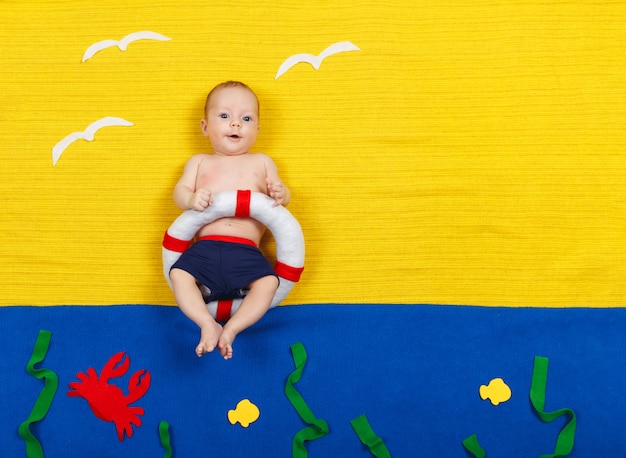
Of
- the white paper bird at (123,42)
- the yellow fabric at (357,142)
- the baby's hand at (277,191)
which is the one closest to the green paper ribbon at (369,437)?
the yellow fabric at (357,142)

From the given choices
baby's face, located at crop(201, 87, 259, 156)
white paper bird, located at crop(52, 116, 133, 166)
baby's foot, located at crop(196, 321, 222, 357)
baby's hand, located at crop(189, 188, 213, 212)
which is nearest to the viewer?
baby's foot, located at crop(196, 321, 222, 357)

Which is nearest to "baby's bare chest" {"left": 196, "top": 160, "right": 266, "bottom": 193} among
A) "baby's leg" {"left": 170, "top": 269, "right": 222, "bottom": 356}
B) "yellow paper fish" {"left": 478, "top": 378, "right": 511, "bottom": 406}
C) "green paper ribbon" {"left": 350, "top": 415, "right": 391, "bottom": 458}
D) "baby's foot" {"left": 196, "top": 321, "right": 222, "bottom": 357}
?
"baby's leg" {"left": 170, "top": 269, "right": 222, "bottom": 356}

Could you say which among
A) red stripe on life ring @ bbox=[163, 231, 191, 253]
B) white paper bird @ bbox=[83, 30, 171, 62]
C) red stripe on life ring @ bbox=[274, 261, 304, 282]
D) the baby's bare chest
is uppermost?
white paper bird @ bbox=[83, 30, 171, 62]

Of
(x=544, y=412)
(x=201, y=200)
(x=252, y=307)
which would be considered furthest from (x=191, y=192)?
(x=544, y=412)

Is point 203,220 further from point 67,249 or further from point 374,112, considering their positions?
point 374,112

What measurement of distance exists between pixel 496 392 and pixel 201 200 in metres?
0.82

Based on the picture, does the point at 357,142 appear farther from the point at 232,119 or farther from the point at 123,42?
the point at 123,42

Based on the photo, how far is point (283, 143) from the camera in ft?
5.56

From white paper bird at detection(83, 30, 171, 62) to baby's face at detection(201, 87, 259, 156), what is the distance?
0.32 meters

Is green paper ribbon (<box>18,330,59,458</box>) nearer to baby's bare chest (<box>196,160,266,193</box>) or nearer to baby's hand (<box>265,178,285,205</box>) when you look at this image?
baby's bare chest (<box>196,160,266,193</box>)

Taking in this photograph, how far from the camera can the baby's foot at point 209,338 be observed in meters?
1.35

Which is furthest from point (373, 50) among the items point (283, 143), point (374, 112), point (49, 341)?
point (49, 341)

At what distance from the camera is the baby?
142 cm

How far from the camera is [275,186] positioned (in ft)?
4.92
